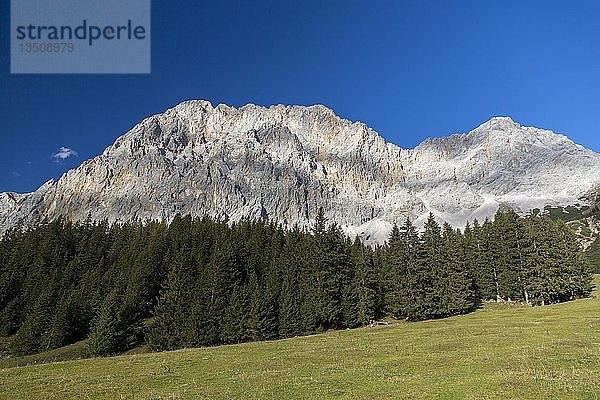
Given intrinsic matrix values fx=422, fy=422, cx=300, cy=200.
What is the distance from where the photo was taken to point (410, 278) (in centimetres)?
7806

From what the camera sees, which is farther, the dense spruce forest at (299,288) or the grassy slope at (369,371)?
the dense spruce forest at (299,288)

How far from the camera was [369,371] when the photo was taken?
90.9 feet

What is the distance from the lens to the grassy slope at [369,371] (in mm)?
21984

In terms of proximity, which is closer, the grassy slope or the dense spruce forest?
the grassy slope

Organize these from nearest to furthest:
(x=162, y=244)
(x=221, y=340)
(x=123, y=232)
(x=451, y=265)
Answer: (x=221, y=340), (x=451, y=265), (x=162, y=244), (x=123, y=232)

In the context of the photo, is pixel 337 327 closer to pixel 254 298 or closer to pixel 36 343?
pixel 254 298

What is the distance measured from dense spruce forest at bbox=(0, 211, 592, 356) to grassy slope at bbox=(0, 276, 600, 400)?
1063 inches

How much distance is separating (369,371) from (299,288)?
5077 cm

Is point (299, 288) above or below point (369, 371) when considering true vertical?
above

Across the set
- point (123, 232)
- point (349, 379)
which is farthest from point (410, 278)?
point (123, 232)

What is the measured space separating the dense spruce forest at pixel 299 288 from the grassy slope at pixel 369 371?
27.0 metres

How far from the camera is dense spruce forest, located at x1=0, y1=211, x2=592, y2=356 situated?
70.9 metres

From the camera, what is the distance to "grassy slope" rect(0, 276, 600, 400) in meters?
22.0

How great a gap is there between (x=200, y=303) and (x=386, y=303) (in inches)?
1415
